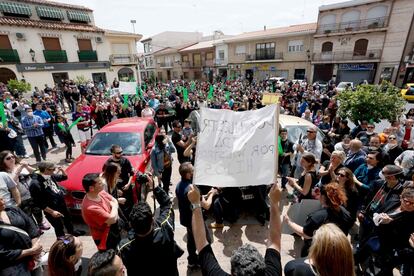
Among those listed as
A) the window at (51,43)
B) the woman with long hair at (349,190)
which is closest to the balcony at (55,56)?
the window at (51,43)

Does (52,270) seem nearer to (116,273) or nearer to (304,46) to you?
(116,273)

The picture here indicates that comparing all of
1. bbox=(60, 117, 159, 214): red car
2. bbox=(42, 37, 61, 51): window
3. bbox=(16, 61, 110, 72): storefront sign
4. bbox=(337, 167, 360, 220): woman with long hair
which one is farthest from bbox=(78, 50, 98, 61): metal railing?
bbox=(337, 167, 360, 220): woman with long hair

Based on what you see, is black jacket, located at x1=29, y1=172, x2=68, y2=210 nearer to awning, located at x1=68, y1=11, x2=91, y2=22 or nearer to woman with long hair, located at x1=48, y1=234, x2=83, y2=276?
woman with long hair, located at x1=48, y1=234, x2=83, y2=276

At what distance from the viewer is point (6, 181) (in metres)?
3.36

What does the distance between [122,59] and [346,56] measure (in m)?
27.5

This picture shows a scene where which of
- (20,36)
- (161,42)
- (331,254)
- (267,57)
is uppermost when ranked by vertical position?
(161,42)

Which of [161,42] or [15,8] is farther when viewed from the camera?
[161,42]

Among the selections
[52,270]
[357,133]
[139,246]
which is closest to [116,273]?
[139,246]

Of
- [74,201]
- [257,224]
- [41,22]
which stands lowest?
[257,224]

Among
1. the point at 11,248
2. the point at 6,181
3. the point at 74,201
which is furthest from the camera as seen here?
the point at 74,201

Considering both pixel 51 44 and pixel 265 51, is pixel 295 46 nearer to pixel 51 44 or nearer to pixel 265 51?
pixel 265 51

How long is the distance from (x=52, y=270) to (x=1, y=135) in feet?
23.7

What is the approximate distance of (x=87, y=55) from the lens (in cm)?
2588

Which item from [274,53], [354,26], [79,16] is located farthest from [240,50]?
[79,16]
